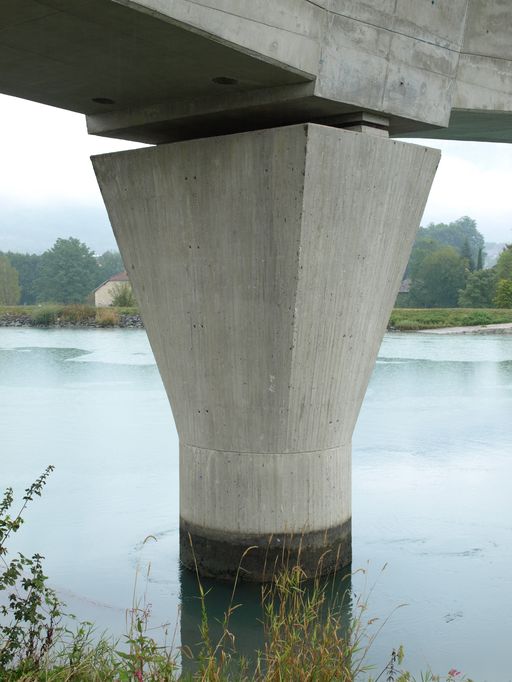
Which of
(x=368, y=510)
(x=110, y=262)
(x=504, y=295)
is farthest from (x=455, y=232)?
(x=368, y=510)

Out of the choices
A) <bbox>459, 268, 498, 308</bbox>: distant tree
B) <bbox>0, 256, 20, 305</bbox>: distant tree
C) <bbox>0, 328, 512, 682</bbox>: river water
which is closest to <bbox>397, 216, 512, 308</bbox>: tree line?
<bbox>459, 268, 498, 308</bbox>: distant tree

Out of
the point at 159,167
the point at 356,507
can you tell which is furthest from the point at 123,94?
the point at 356,507

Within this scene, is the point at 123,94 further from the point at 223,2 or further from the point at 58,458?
the point at 58,458

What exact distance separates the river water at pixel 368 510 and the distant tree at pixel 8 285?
65346 millimetres

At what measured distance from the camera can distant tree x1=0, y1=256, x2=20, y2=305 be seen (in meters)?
90.3

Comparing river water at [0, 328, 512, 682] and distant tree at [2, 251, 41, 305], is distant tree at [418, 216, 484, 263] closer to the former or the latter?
distant tree at [2, 251, 41, 305]

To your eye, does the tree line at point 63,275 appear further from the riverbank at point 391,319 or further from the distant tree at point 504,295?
the distant tree at point 504,295

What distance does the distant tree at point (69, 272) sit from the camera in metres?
96.0

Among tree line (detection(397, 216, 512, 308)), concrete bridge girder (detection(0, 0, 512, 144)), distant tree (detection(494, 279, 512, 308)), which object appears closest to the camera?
concrete bridge girder (detection(0, 0, 512, 144))

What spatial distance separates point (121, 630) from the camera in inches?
296

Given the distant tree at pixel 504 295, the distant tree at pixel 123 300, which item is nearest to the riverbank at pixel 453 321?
the distant tree at pixel 504 295

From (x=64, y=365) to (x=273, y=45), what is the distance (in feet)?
93.8

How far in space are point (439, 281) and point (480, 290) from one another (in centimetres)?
1055

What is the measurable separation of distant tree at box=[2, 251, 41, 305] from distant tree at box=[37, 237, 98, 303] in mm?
10881
